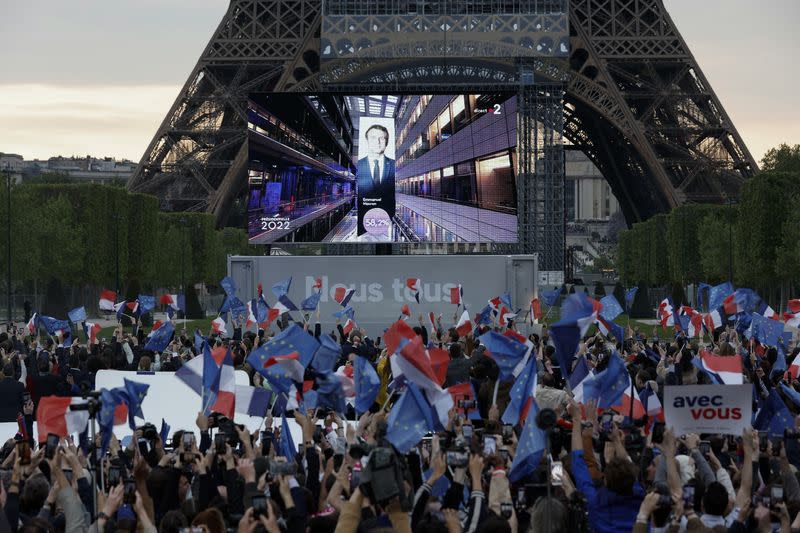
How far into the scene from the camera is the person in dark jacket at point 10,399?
13.3 meters

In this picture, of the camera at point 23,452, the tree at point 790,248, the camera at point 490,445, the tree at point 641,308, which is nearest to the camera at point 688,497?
the camera at point 490,445

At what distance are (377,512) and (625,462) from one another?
1483mm

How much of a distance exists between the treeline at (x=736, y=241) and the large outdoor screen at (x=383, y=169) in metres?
10.9

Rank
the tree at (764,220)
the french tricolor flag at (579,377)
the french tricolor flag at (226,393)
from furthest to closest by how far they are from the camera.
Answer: the tree at (764,220) → the french tricolor flag at (579,377) → the french tricolor flag at (226,393)

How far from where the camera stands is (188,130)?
56.2 metres

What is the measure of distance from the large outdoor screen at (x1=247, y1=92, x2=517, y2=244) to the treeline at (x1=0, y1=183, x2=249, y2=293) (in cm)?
1363

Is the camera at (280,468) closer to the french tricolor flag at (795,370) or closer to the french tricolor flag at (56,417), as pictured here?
the french tricolor flag at (56,417)

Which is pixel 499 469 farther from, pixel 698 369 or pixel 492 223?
pixel 492 223

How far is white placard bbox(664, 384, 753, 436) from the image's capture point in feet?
28.2

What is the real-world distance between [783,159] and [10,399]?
51.4 metres

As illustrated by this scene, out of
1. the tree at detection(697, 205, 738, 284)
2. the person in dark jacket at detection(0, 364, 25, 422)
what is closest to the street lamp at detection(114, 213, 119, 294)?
the tree at detection(697, 205, 738, 284)

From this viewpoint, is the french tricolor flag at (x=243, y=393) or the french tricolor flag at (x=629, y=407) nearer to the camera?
the french tricolor flag at (x=243, y=393)

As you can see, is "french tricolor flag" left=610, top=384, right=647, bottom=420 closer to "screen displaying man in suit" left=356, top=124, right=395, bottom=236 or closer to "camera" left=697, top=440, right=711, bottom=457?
"camera" left=697, top=440, right=711, bottom=457

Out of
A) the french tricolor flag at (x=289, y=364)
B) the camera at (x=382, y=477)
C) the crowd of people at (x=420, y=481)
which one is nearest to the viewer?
the camera at (x=382, y=477)
